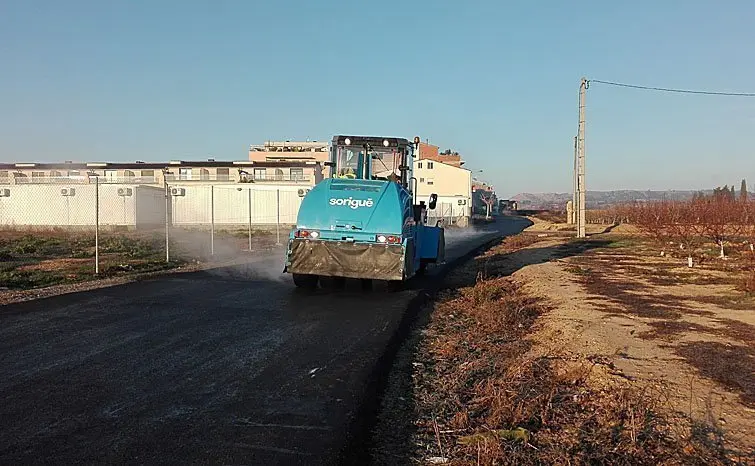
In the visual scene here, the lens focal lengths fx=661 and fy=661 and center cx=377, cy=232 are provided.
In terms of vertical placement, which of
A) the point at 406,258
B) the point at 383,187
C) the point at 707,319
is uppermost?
the point at 383,187

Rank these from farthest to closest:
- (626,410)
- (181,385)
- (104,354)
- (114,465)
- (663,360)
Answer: (663,360), (104,354), (181,385), (626,410), (114,465)

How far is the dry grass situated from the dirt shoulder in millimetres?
16

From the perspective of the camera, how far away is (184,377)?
22.3 feet

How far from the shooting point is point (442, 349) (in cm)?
893

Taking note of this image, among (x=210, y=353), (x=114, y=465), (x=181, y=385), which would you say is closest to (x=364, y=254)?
(x=210, y=353)

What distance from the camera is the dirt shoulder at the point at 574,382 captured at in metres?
5.13

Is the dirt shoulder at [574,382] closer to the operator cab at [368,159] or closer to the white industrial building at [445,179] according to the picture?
the operator cab at [368,159]

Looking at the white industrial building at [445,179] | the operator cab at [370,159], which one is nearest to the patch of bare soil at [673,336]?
the operator cab at [370,159]

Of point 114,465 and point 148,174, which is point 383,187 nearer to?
point 114,465

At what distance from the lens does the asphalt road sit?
490cm

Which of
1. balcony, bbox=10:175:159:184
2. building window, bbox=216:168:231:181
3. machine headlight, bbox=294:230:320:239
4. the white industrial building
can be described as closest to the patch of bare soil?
machine headlight, bbox=294:230:320:239

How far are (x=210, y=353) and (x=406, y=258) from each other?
6061 millimetres

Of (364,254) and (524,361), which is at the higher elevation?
(364,254)

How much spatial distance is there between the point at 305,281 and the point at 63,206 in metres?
35.8
